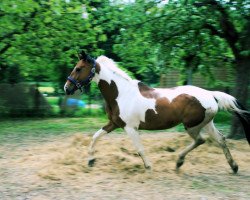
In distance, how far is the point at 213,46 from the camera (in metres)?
11.2

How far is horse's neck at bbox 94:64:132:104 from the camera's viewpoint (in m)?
6.98

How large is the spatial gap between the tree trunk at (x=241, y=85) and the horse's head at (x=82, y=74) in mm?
5215

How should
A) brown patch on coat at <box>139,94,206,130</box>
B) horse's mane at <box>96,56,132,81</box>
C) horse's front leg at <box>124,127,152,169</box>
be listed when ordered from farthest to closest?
horse's mane at <box>96,56,132,81</box>, brown patch on coat at <box>139,94,206,130</box>, horse's front leg at <box>124,127,152,169</box>

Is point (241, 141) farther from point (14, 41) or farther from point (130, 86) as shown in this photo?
point (14, 41)

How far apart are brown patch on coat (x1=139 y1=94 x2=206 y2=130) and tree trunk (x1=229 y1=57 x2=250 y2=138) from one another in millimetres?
4336

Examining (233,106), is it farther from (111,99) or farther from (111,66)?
(111,66)

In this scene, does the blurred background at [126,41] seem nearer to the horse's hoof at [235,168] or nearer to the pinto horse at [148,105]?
the pinto horse at [148,105]

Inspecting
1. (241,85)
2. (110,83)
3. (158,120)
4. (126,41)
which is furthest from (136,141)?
(241,85)

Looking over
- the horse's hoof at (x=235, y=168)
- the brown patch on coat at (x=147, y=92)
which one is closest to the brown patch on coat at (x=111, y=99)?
the brown patch on coat at (x=147, y=92)

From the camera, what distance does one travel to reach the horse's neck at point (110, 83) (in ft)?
22.9

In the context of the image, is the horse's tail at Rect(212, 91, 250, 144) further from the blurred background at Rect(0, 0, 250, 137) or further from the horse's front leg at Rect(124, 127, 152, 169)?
the blurred background at Rect(0, 0, 250, 137)

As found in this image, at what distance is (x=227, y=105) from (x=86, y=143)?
3.25m

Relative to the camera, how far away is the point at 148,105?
6742 mm

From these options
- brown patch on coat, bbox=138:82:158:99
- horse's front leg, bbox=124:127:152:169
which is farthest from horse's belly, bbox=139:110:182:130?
brown patch on coat, bbox=138:82:158:99
